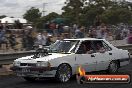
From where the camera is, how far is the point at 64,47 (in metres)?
12.7

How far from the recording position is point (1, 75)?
46.3ft

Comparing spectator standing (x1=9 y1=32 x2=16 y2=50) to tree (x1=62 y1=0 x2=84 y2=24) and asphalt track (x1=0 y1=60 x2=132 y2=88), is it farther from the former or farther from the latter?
tree (x1=62 y1=0 x2=84 y2=24)

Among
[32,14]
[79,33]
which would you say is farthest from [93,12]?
[79,33]

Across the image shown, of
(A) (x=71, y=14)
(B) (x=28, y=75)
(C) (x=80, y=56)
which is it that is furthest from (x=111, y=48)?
(A) (x=71, y=14)

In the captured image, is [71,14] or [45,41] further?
[71,14]

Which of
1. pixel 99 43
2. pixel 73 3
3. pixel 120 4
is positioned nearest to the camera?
pixel 99 43

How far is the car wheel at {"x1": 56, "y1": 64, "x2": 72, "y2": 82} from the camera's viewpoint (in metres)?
11.6

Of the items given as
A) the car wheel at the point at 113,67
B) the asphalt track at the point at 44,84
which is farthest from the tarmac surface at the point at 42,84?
the car wheel at the point at 113,67

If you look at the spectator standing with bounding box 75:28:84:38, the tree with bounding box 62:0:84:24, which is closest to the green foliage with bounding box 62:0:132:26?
the tree with bounding box 62:0:84:24

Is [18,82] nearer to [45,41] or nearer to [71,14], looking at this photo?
[45,41]

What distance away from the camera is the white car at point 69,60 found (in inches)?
448

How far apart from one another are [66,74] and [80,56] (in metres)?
0.91

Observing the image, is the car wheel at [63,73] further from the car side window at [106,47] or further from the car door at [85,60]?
the car side window at [106,47]

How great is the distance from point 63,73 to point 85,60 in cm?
113
